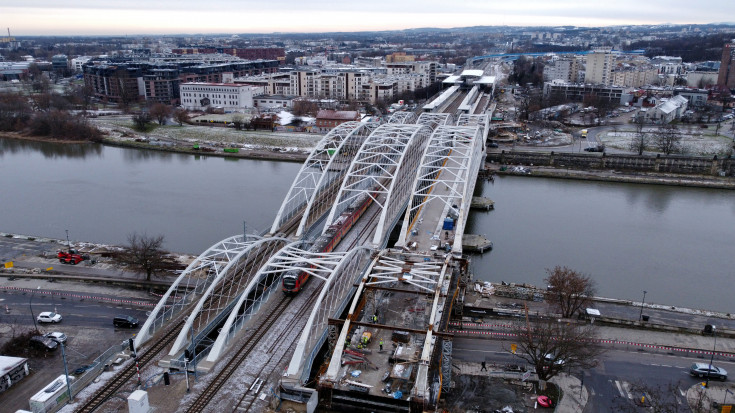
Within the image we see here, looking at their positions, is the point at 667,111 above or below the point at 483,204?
above

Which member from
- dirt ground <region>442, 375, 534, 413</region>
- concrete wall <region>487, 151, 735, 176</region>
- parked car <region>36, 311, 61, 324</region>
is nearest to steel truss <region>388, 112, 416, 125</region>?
concrete wall <region>487, 151, 735, 176</region>

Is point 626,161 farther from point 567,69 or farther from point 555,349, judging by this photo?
point 567,69

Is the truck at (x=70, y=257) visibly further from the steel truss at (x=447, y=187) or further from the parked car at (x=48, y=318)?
the steel truss at (x=447, y=187)

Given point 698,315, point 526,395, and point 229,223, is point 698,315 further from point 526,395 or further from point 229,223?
point 229,223

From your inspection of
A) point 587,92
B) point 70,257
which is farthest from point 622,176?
point 70,257

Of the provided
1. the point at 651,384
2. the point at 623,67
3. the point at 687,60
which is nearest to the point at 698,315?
the point at 651,384
